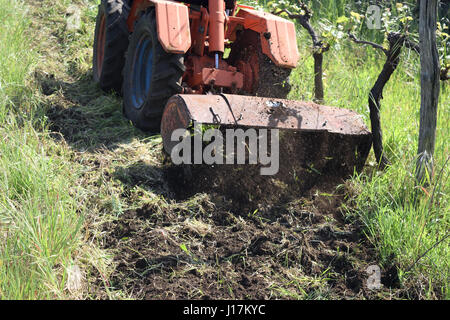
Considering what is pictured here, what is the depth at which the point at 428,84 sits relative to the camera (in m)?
3.32

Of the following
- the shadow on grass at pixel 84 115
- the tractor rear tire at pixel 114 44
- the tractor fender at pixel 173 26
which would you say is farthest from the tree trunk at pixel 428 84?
the tractor rear tire at pixel 114 44

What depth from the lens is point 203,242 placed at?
3.11 metres

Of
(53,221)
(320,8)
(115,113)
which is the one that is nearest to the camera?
(53,221)

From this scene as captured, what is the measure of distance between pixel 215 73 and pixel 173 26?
0.44 metres

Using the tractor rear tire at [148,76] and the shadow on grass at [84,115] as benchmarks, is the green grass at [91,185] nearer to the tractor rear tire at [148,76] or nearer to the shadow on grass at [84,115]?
the shadow on grass at [84,115]

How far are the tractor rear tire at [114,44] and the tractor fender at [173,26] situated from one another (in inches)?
41.3

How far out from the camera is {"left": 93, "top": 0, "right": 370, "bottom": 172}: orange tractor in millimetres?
3338

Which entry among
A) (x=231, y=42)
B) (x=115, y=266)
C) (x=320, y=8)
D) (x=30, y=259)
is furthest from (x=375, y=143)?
(x=320, y=8)

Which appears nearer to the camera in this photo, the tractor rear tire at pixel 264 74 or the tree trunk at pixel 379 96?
the tree trunk at pixel 379 96

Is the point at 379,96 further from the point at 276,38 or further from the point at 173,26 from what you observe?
the point at 173,26

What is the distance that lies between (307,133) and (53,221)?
180 cm

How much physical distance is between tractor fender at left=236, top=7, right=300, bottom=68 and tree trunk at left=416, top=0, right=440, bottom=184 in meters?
0.95

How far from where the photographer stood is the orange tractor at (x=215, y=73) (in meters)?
3.34
